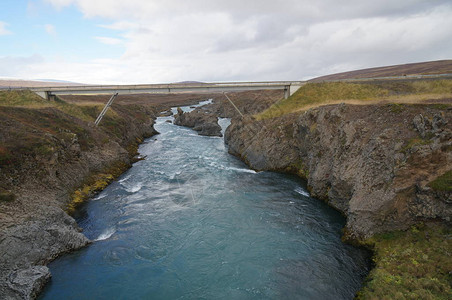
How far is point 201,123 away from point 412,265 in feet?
235

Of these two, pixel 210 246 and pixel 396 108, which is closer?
pixel 210 246

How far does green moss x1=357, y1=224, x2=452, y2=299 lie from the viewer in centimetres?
1383

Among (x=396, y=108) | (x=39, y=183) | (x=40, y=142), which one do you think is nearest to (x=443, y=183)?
(x=396, y=108)

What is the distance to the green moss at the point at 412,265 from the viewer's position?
13.8 m

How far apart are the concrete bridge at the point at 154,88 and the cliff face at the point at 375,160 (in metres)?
23.7

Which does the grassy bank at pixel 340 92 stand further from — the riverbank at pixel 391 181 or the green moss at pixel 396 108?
the riverbank at pixel 391 181

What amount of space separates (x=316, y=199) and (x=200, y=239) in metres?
15.1

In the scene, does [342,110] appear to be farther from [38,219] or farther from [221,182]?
[38,219]

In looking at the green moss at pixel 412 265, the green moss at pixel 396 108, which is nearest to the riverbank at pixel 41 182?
the green moss at pixel 412 265

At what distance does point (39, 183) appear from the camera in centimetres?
2591

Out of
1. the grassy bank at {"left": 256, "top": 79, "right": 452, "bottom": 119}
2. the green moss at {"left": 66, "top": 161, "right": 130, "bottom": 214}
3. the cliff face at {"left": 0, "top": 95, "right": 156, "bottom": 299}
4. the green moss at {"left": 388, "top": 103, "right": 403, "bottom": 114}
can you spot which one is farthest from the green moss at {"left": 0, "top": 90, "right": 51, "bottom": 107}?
the green moss at {"left": 388, "top": 103, "right": 403, "bottom": 114}

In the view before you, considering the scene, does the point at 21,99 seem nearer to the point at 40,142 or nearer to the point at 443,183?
the point at 40,142

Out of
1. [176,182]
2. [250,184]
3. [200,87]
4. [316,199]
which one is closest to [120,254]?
[176,182]

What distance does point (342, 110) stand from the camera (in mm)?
32750
